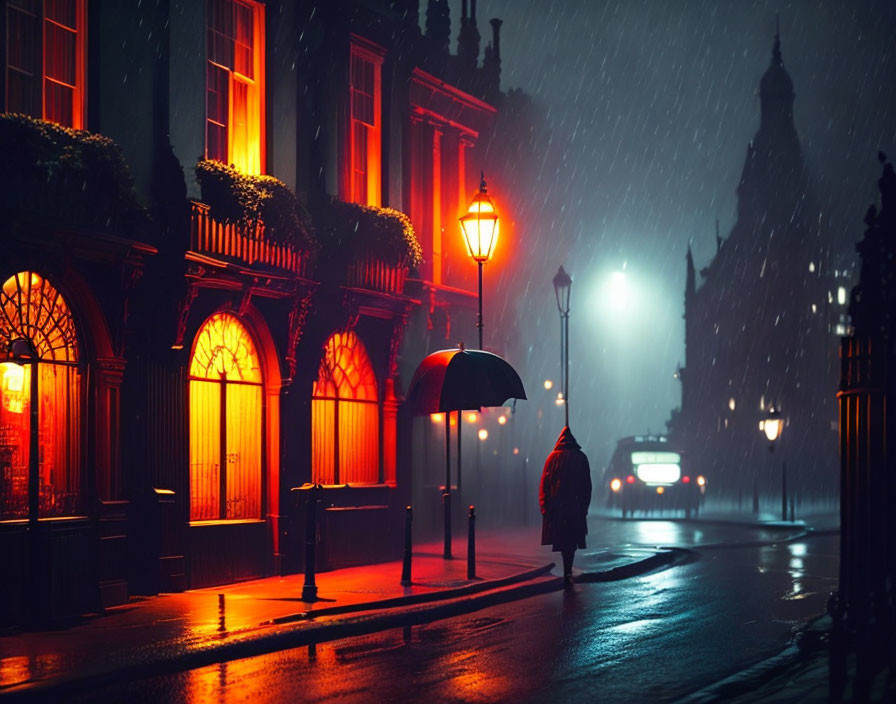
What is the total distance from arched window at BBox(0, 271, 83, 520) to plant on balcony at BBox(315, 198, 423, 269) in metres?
5.67

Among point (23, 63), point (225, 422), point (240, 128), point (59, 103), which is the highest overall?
point (240, 128)

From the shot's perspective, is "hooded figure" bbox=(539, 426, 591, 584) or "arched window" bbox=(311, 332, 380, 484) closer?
"hooded figure" bbox=(539, 426, 591, 584)

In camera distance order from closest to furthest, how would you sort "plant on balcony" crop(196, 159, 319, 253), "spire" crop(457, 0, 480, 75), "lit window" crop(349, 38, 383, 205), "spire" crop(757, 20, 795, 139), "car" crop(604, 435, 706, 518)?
"plant on balcony" crop(196, 159, 319, 253), "lit window" crop(349, 38, 383, 205), "spire" crop(457, 0, 480, 75), "car" crop(604, 435, 706, 518), "spire" crop(757, 20, 795, 139)

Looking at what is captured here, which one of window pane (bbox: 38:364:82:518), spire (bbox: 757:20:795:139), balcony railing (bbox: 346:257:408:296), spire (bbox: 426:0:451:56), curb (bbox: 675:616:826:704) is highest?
spire (bbox: 757:20:795:139)

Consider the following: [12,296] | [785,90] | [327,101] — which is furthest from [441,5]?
[785,90]

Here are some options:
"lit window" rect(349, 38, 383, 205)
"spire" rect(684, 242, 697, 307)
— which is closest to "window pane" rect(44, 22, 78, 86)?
"lit window" rect(349, 38, 383, 205)

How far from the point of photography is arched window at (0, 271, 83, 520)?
43.9 feet

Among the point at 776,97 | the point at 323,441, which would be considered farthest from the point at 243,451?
the point at 776,97

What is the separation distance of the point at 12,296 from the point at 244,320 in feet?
15.7

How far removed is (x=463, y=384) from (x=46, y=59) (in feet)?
23.4

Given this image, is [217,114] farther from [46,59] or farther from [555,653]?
[555,653]

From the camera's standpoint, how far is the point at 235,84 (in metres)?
18.0

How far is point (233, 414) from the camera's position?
58.6 feet

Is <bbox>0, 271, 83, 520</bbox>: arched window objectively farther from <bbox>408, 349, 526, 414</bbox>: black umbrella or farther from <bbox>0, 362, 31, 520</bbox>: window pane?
<bbox>408, 349, 526, 414</bbox>: black umbrella
